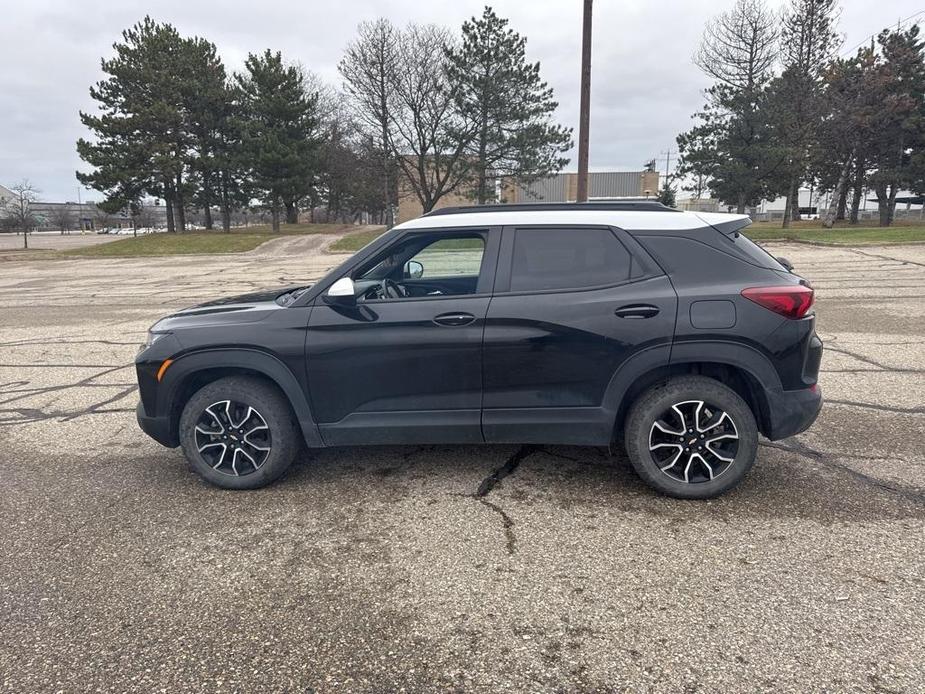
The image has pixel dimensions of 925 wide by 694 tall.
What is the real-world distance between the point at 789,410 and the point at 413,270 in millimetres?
2641

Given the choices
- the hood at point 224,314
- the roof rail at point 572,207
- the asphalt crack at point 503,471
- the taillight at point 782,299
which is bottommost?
the asphalt crack at point 503,471

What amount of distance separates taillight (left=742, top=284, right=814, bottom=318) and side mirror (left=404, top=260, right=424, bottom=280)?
7.34ft

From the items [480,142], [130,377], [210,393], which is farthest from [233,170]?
[210,393]

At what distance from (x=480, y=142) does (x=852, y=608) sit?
37180mm

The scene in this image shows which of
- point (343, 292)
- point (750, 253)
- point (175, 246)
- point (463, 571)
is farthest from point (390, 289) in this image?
point (175, 246)

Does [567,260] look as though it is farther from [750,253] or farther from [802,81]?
[802,81]

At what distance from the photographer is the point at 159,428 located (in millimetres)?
3830

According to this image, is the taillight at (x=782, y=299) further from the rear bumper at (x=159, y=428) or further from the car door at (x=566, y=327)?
the rear bumper at (x=159, y=428)

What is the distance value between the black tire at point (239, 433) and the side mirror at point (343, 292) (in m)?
0.72

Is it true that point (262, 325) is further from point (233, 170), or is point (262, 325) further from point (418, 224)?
point (233, 170)

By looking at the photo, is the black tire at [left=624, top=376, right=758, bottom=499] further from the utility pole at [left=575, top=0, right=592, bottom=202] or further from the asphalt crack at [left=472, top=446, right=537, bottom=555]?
the utility pole at [left=575, top=0, right=592, bottom=202]

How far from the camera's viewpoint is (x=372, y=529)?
3344 mm

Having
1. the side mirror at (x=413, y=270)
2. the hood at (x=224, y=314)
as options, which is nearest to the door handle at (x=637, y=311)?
the side mirror at (x=413, y=270)

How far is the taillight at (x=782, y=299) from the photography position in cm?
335
